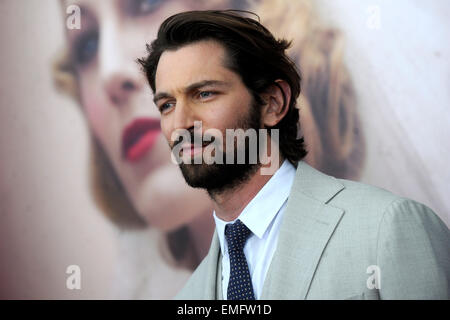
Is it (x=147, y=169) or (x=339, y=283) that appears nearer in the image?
(x=339, y=283)

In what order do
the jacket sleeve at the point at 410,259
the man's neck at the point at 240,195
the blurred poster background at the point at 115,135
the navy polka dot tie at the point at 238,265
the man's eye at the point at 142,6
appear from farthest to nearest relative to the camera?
the man's eye at the point at 142,6, the blurred poster background at the point at 115,135, the man's neck at the point at 240,195, the navy polka dot tie at the point at 238,265, the jacket sleeve at the point at 410,259


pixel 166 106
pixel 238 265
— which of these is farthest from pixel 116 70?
pixel 238 265

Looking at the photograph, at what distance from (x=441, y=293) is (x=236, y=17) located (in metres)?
1.05

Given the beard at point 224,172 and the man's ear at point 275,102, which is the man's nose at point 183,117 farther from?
the man's ear at point 275,102

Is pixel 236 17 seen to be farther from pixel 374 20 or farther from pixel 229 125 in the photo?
pixel 374 20

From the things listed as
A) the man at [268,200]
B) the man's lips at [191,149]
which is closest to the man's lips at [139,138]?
the man at [268,200]

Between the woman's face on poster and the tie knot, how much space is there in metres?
1.08

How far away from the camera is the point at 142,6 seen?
2.84m

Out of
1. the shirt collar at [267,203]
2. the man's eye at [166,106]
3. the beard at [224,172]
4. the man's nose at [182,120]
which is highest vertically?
the man's eye at [166,106]

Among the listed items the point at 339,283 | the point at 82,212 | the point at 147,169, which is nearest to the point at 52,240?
the point at 82,212

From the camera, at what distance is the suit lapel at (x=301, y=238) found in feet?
5.06

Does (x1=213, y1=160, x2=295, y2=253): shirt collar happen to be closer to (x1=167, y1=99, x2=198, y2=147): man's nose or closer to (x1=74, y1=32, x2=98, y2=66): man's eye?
(x1=167, y1=99, x2=198, y2=147): man's nose

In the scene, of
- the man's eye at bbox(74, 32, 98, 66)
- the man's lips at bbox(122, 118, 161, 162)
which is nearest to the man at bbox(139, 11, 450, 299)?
the man's lips at bbox(122, 118, 161, 162)

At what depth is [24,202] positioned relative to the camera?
293 centimetres
